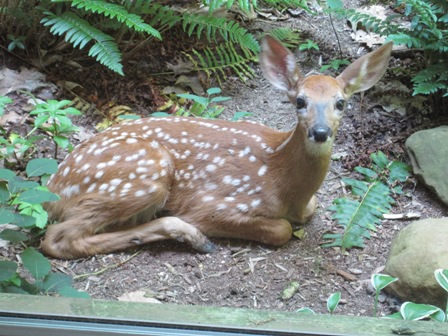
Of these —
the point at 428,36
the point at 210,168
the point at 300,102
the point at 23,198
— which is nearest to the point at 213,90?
the point at 210,168

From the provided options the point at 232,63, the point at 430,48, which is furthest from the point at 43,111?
the point at 430,48

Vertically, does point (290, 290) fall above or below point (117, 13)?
below

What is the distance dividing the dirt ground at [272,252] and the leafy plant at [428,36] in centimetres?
31

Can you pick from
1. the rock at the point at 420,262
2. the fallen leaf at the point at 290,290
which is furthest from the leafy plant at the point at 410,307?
the fallen leaf at the point at 290,290

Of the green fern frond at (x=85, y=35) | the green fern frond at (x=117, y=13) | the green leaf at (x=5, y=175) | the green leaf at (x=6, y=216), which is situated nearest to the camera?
the green leaf at (x=6, y=216)

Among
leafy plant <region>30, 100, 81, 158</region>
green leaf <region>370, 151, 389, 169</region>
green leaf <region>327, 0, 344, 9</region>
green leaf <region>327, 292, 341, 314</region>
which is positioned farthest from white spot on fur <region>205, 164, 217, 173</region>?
green leaf <region>327, 0, 344, 9</region>

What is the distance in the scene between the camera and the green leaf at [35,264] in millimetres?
2857

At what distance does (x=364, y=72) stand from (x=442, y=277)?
1.28 meters

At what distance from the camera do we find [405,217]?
3.77m

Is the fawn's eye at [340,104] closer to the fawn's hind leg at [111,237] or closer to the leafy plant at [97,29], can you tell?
the fawn's hind leg at [111,237]

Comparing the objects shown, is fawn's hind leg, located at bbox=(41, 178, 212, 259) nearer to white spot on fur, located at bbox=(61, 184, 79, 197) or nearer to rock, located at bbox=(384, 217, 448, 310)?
white spot on fur, located at bbox=(61, 184, 79, 197)

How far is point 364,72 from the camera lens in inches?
138

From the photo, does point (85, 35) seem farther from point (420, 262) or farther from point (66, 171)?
point (420, 262)

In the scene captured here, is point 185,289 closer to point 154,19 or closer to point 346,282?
point 346,282
